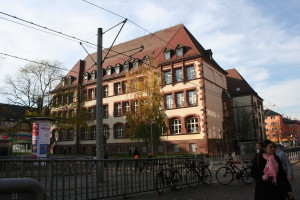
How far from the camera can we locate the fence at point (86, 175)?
6734 millimetres

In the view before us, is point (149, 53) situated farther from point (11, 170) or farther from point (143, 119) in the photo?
point (11, 170)

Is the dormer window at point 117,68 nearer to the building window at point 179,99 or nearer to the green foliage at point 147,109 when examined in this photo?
the building window at point 179,99

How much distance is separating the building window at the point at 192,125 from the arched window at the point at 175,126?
1267 mm

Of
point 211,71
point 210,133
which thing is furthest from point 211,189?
point 211,71

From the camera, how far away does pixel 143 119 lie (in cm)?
2800

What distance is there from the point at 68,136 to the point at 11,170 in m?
45.2

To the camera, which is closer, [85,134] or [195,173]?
[195,173]

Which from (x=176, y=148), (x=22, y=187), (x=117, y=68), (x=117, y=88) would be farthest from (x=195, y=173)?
(x=117, y=68)

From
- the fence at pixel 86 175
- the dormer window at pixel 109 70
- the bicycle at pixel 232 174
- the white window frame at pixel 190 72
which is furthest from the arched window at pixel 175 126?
the fence at pixel 86 175

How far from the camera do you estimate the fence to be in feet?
22.1

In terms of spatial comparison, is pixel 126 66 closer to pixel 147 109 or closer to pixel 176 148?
pixel 176 148

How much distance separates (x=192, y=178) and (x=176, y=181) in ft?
3.97

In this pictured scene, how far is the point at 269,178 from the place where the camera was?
4793mm

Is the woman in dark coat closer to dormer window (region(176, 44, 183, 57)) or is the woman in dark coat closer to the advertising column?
the advertising column
